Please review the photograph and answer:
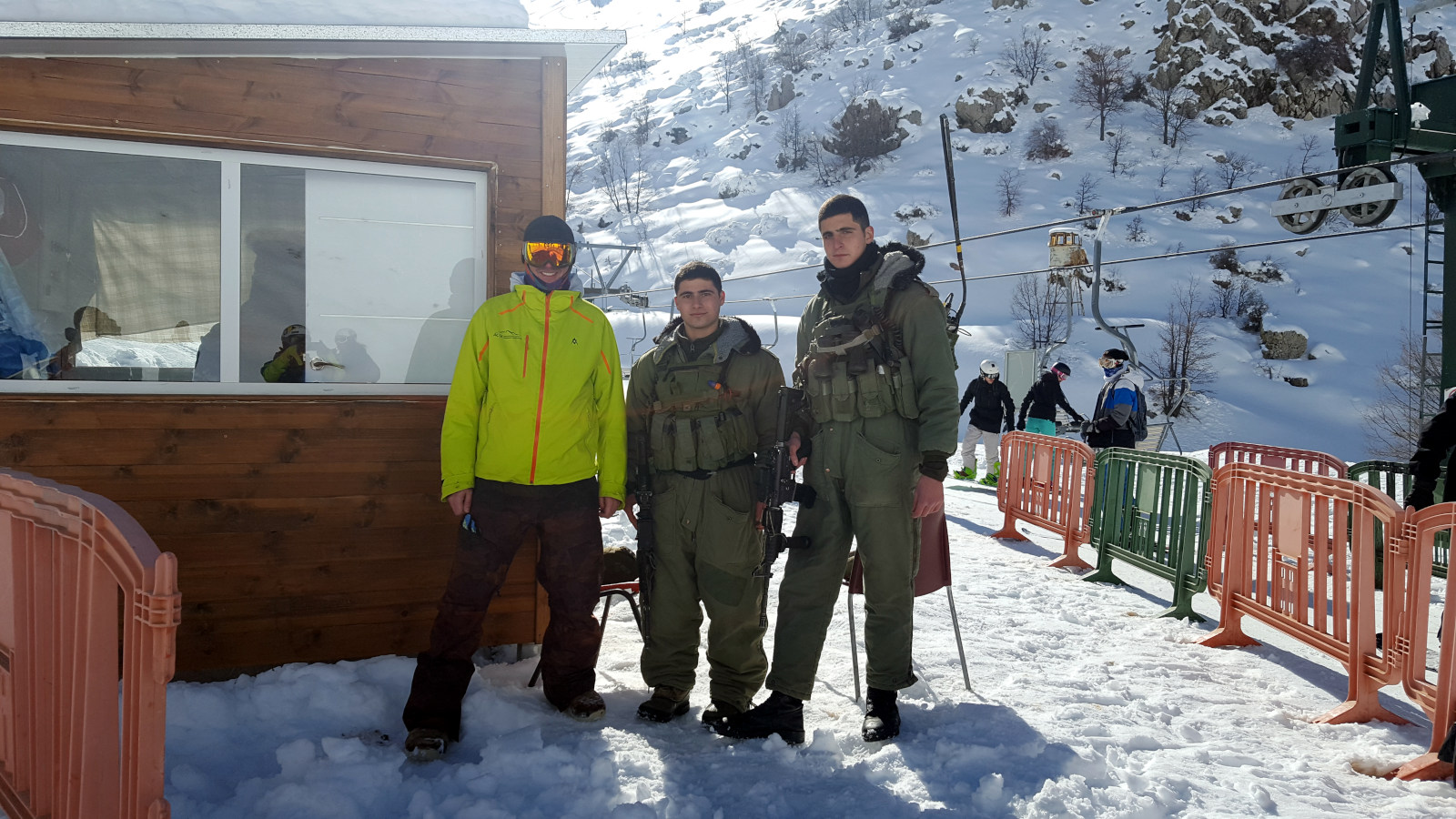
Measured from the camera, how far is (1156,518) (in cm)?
646

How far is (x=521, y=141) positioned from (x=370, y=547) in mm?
2106

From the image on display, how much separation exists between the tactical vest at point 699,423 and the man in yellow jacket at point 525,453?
0.19 m

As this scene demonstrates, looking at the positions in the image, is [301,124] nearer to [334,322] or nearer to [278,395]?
[334,322]

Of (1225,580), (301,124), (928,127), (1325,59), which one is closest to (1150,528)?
(1225,580)

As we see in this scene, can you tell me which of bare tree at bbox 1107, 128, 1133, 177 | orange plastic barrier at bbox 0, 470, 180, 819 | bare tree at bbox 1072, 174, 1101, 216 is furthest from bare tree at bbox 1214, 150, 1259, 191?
orange plastic barrier at bbox 0, 470, 180, 819

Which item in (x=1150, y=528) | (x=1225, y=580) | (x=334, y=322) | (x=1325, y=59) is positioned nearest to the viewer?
(x=334, y=322)

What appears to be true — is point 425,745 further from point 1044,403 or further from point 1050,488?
point 1044,403

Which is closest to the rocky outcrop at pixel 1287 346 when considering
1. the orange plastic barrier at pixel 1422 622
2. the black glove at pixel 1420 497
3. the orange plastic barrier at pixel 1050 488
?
the orange plastic barrier at pixel 1050 488

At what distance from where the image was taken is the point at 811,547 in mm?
3770

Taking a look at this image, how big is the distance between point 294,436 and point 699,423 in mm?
1911

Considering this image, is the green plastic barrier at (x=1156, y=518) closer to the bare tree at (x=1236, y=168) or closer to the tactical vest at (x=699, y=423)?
the tactical vest at (x=699, y=423)

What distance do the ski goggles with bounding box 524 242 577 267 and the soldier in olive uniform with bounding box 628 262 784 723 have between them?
0.49m

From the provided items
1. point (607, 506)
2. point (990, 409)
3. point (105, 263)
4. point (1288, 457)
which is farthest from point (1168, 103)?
point (105, 263)

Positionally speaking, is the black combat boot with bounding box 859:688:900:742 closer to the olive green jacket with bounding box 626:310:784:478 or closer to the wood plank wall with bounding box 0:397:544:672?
the olive green jacket with bounding box 626:310:784:478
